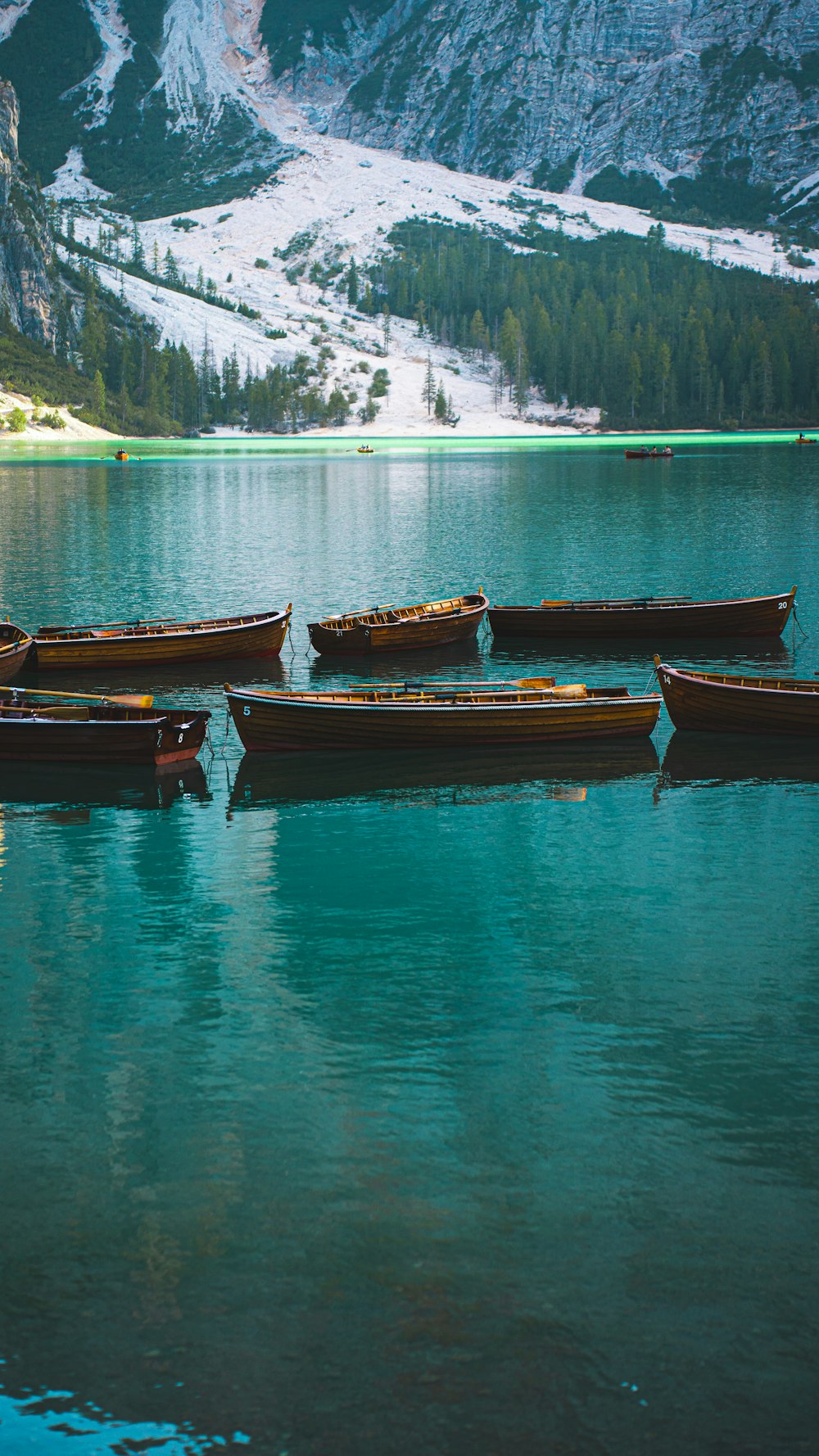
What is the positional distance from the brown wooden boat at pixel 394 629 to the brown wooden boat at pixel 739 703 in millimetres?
14447

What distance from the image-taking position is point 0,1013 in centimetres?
2141

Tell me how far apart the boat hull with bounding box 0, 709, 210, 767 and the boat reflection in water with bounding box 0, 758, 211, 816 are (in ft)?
0.91

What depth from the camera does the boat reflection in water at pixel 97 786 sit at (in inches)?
1350

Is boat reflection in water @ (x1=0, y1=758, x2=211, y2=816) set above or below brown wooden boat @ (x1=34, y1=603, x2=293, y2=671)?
below

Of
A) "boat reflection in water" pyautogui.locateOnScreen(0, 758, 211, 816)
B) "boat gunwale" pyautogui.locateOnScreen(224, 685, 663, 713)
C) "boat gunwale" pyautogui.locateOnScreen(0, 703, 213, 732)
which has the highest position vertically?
"boat gunwale" pyautogui.locateOnScreen(224, 685, 663, 713)

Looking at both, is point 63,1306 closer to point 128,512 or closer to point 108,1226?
point 108,1226

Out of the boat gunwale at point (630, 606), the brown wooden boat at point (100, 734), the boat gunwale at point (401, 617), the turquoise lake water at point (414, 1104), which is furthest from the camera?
the boat gunwale at point (630, 606)

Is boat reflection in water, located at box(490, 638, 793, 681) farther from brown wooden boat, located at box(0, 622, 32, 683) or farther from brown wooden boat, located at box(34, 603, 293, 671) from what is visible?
brown wooden boat, located at box(0, 622, 32, 683)

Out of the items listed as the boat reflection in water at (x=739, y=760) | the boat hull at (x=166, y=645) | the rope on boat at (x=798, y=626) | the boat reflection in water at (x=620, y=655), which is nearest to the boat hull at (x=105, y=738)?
the boat hull at (x=166, y=645)

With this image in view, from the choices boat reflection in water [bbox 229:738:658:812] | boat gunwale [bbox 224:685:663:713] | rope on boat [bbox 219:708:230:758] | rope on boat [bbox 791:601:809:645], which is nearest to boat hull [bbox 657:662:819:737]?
boat reflection in water [bbox 229:738:658:812]

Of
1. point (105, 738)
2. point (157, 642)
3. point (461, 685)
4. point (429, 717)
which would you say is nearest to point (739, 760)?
point (461, 685)

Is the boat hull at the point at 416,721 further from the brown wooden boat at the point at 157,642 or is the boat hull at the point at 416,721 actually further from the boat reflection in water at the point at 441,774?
the brown wooden boat at the point at 157,642

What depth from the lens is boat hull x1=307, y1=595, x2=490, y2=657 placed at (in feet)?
170

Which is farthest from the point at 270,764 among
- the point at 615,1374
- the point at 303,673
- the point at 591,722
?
the point at 615,1374
